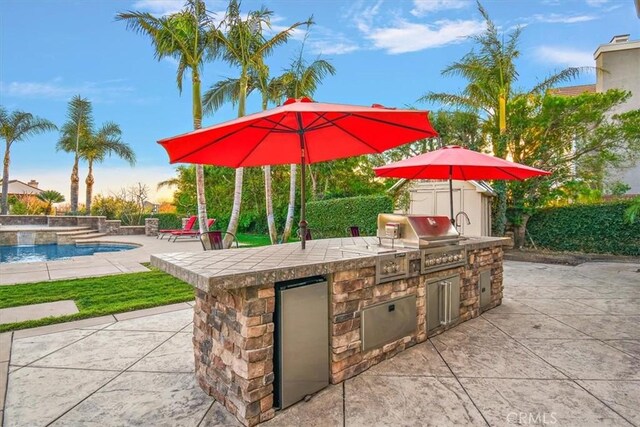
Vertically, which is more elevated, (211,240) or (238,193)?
(238,193)

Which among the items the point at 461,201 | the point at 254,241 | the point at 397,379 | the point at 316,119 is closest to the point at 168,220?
the point at 254,241

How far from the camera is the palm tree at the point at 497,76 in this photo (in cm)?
1000

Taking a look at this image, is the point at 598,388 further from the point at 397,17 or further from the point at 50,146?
the point at 50,146

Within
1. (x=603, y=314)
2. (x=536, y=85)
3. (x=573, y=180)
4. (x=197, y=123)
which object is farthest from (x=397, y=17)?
(x=603, y=314)

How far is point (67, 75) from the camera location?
15984mm

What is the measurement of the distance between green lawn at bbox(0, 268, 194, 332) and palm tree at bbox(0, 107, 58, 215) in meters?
19.0

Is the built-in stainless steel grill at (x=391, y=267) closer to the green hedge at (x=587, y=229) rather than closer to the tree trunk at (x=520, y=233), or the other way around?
the tree trunk at (x=520, y=233)

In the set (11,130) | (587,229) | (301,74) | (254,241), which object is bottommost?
(254,241)

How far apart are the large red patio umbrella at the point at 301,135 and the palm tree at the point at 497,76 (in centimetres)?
797

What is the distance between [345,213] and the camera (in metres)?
12.4

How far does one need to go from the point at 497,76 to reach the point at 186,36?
9072mm

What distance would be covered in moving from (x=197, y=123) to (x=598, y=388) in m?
9.50

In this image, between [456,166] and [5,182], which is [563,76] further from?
[5,182]

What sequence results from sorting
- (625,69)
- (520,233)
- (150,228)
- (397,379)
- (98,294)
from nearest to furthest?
(397,379) → (98,294) → (520,233) → (625,69) → (150,228)
